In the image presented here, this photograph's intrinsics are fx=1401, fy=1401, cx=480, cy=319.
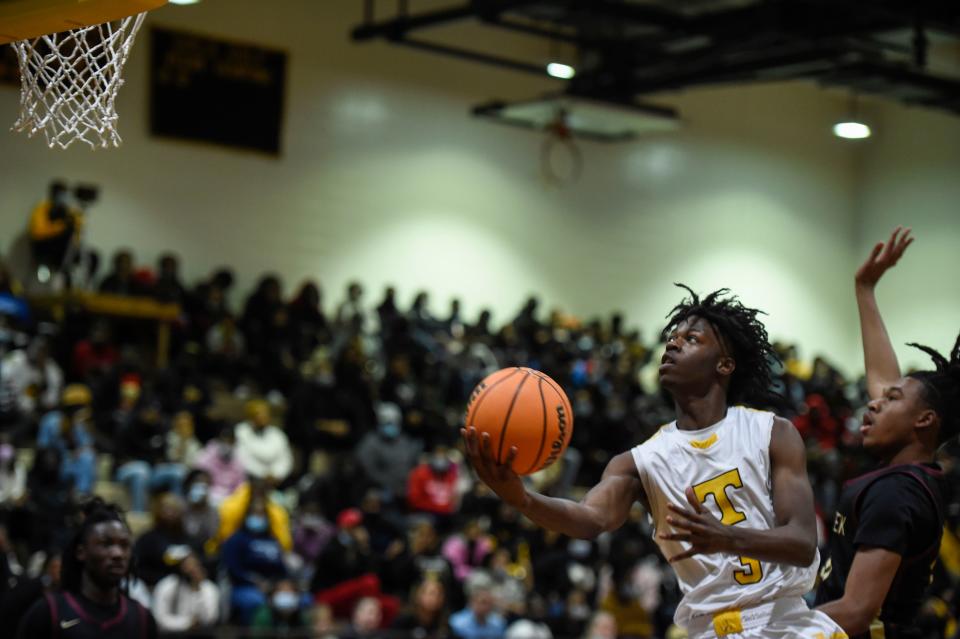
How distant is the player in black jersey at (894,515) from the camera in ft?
14.6

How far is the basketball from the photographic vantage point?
13.3 feet

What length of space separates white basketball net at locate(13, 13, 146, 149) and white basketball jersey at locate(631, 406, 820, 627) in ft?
6.95

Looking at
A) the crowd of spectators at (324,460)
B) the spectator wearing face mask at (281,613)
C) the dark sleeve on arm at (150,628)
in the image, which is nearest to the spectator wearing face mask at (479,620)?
the crowd of spectators at (324,460)

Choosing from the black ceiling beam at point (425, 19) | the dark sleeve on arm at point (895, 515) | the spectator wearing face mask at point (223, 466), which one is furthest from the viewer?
the black ceiling beam at point (425, 19)

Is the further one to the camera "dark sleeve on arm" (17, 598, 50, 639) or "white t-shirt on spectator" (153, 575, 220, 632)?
"white t-shirt on spectator" (153, 575, 220, 632)

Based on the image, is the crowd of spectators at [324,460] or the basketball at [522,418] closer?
the basketball at [522,418]

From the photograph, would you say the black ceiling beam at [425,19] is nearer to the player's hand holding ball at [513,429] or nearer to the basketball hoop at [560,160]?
the basketball hoop at [560,160]

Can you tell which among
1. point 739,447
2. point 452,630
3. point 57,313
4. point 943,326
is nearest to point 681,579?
point 739,447

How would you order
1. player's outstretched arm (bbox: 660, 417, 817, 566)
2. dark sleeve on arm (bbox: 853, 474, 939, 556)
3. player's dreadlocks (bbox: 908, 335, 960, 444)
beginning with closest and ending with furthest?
player's outstretched arm (bbox: 660, 417, 817, 566) < dark sleeve on arm (bbox: 853, 474, 939, 556) < player's dreadlocks (bbox: 908, 335, 960, 444)

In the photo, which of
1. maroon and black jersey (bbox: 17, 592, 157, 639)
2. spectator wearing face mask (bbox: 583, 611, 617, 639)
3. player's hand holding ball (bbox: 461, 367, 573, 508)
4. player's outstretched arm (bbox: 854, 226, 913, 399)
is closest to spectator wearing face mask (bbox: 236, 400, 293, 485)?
spectator wearing face mask (bbox: 583, 611, 617, 639)

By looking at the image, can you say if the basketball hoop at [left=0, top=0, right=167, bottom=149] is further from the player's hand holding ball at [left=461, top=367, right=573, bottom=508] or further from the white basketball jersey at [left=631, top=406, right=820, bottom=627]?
the white basketball jersey at [left=631, top=406, right=820, bottom=627]

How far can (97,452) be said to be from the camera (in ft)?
46.5

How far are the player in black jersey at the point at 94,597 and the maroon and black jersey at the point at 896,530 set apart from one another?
268 cm

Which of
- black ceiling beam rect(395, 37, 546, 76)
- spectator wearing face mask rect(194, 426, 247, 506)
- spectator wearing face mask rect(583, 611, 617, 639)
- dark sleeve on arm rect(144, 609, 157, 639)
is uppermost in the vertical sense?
black ceiling beam rect(395, 37, 546, 76)
